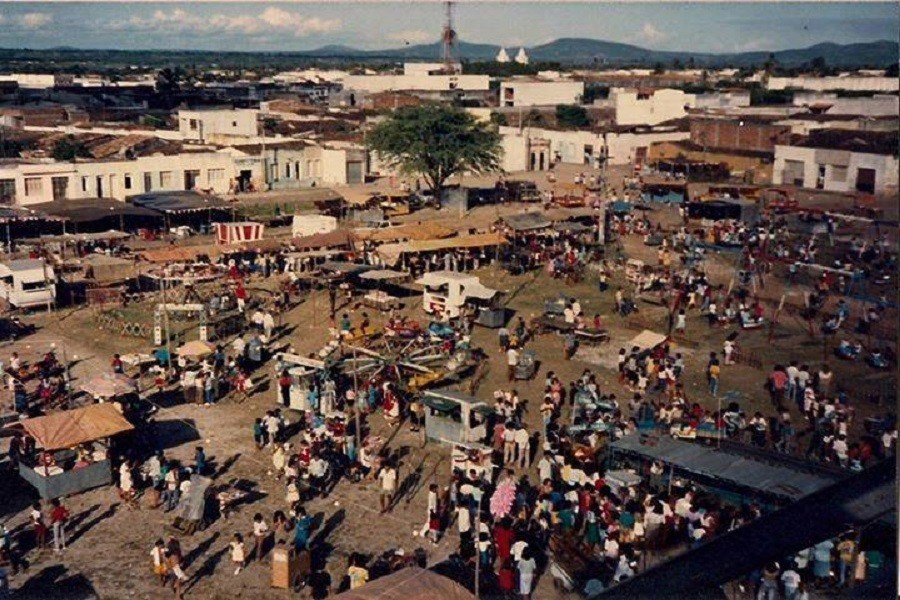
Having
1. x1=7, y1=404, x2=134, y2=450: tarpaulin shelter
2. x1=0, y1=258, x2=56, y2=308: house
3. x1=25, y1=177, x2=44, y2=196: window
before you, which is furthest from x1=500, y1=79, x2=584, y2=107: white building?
Answer: x1=7, y1=404, x2=134, y2=450: tarpaulin shelter

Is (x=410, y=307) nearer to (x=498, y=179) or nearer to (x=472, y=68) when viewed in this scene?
(x=498, y=179)

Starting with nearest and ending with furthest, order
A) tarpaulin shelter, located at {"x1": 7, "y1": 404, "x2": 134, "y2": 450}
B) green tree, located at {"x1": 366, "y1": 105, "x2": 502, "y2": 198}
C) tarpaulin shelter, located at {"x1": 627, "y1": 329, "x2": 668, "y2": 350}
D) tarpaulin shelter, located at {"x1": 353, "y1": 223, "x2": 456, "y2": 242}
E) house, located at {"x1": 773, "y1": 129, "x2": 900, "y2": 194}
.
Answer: house, located at {"x1": 773, "y1": 129, "x2": 900, "y2": 194}, tarpaulin shelter, located at {"x1": 7, "y1": 404, "x2": 134, "y2": 450}, tarpaulin shelter, located at {"x1": 627, "y1": 329, "x2": 668, "y2": 350}, tarpaulin shelter, located at {"x1": 353, "y1": 223, "x2": 456, "y2": 242}, green tree, located at {"x1": 366, "y1": 105, "x2": 502, "y2": 198}

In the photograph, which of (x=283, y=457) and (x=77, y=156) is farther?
(x=77, y=156)

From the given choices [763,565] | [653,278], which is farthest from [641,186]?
[763,565]

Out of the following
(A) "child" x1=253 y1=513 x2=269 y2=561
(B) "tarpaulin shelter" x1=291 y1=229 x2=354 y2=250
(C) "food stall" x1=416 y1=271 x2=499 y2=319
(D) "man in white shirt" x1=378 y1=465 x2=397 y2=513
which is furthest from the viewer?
(B) "tarpaulin shelter" x1=291 y1=229 x2=354 y2=250

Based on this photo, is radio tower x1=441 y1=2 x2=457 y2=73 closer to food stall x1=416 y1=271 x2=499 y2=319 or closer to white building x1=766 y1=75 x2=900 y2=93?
white building x1=766 y1=75 x2=900 y2=93

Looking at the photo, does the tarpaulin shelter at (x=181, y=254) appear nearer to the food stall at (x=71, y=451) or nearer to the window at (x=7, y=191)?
the window at (x=7, y=191)

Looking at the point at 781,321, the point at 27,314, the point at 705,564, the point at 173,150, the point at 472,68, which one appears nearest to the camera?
the point at 705,564
